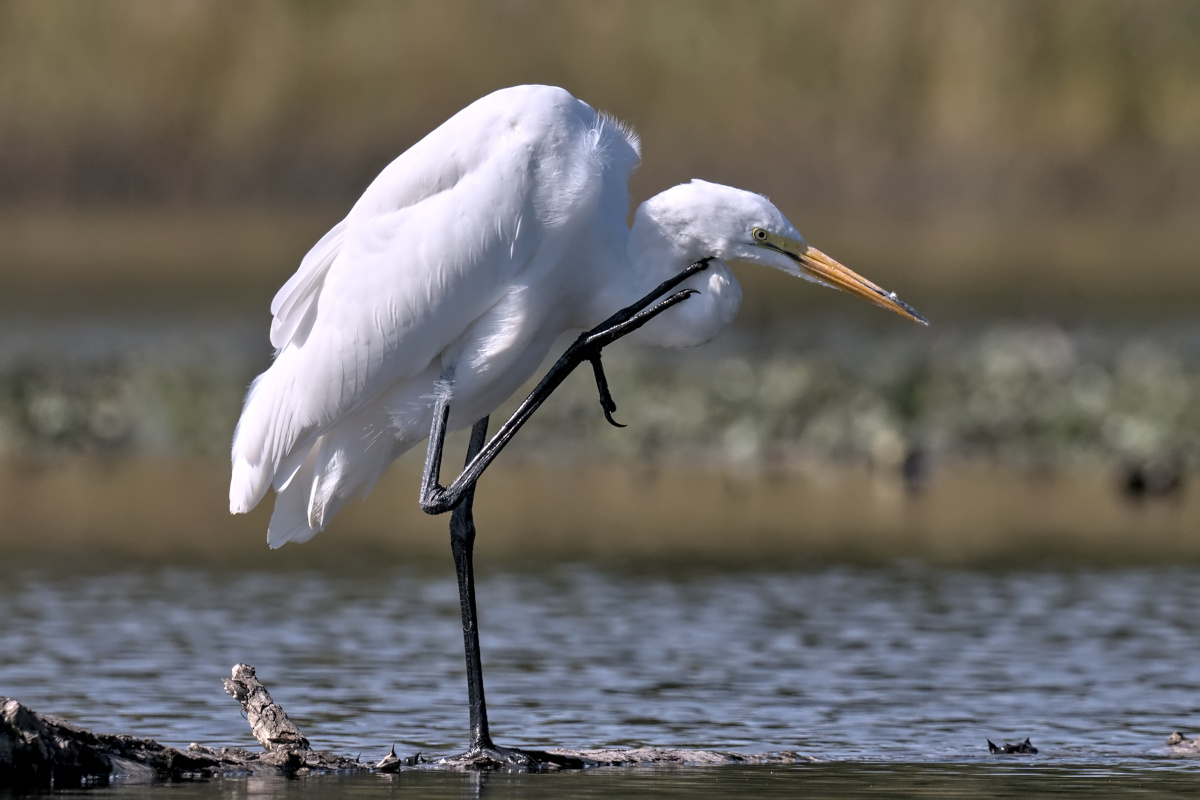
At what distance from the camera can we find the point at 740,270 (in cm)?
4541

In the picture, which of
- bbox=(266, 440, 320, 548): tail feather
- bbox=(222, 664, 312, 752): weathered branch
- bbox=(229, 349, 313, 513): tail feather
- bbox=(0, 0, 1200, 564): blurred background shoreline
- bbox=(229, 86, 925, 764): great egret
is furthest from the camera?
bbox=(0, 0, 1200, 564): blurred background shoreline

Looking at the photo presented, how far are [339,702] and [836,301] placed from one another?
35.3m

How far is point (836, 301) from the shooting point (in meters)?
43.7

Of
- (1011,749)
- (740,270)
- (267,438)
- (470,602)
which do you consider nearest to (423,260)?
(267,438)

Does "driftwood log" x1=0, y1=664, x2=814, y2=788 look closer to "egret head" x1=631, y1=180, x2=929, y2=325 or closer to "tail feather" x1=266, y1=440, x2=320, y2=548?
"tail feather" x1=266, y1=440, x2=320, y2=548

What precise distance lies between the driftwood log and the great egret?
407 millimetres

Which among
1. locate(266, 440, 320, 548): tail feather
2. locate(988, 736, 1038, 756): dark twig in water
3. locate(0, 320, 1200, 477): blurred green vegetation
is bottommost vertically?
locate(988, 736, 1038, 756): dark twig in water

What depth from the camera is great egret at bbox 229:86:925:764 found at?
303 inches

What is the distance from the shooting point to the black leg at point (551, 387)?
7652mm

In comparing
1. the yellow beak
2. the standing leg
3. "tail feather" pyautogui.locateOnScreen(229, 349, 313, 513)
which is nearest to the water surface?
the standing leg

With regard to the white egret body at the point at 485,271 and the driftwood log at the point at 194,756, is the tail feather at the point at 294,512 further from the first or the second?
the driftwood log at the point at 194,756

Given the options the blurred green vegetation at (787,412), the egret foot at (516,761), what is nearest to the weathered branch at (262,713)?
the egret foot at (516,761)

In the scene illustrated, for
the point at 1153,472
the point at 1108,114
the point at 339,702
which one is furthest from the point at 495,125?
the point at 1108,114

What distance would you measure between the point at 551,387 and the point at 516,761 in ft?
3.97
